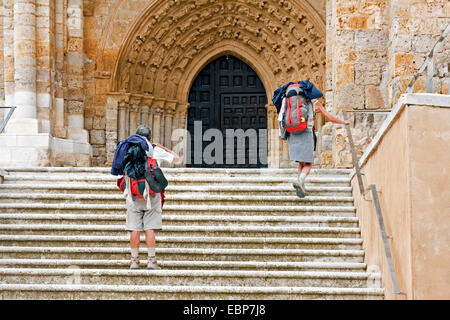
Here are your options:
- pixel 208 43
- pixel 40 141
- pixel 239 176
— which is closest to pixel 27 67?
pixel 40 141

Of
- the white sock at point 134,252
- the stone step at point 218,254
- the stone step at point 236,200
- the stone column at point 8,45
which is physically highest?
the stone column at point 8,45

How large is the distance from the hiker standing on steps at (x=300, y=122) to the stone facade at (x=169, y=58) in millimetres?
2342

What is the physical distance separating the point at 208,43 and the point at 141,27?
134 centimetres

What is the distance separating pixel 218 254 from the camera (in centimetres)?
775

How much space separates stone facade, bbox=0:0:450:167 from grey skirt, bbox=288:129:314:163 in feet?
7.93

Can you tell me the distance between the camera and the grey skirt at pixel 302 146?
870 cm

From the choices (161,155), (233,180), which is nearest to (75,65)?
(233,180)

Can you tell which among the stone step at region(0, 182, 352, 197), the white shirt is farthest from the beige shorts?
the stone step at region(0, 182, 352, 197)

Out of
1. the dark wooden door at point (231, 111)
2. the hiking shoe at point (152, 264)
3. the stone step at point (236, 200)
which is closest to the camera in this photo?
the hiking shoe at point (152, 264)

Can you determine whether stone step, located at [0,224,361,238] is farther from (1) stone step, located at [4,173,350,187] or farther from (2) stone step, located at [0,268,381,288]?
(1) stone step, located at [4,173,350,187]

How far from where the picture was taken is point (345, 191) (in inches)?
358

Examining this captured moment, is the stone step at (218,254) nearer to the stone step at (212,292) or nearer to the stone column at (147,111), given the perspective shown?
the stone step at (212,292)

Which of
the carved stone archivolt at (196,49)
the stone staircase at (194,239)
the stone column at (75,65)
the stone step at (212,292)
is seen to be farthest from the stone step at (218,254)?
the carved stone archivolt at (196,49)

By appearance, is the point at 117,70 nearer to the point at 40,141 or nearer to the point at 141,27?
the point at 141,27
